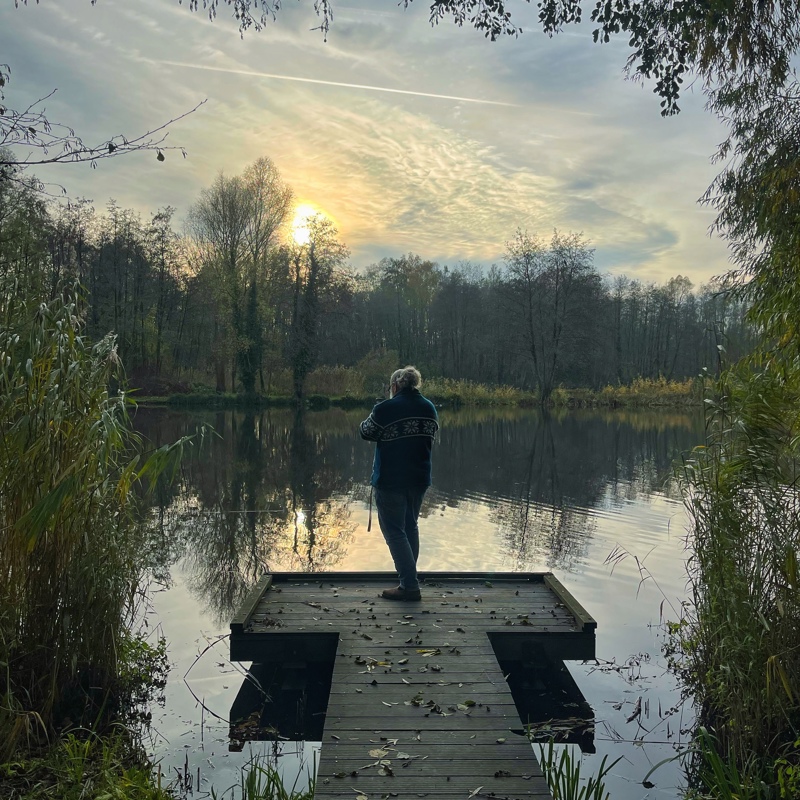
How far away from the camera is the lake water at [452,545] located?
4906 mm

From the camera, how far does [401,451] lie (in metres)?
5.87

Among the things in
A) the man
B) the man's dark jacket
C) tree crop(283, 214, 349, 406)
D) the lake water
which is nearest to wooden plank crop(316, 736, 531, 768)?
the lake water

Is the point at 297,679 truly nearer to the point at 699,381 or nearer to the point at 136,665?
the point at 136,665

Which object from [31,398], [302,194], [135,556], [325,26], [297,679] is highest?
[302,194]

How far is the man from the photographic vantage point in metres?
5.81

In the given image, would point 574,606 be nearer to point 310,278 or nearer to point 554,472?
point 554,472

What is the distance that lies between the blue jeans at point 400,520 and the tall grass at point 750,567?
2.19 meters

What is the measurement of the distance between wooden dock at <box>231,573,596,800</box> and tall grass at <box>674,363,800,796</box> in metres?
1.20

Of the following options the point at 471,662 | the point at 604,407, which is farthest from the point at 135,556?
the point at 604,407

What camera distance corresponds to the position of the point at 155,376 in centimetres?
3828

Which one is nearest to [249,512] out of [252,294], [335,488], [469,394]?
[335,488]

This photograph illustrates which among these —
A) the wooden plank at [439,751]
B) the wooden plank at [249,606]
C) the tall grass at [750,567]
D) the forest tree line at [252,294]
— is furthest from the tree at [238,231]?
the wooden plank at [439,751]

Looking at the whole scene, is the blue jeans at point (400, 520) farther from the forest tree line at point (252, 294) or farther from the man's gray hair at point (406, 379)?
the forest tree line at point (252, 294)

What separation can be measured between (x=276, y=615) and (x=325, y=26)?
446 cm
